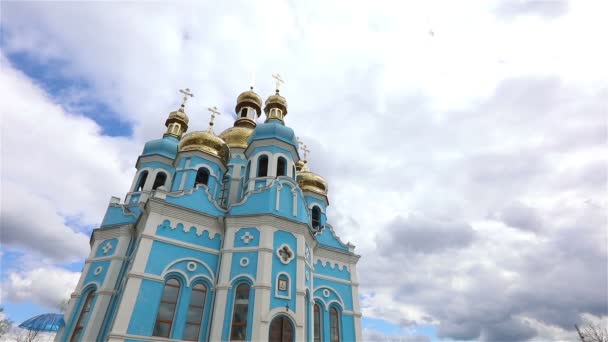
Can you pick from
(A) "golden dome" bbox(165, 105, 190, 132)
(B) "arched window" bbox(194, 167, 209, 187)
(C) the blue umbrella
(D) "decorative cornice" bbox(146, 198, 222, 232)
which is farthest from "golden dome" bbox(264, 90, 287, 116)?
(C) the blue umbrella

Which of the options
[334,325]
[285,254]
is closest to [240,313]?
[285,254]

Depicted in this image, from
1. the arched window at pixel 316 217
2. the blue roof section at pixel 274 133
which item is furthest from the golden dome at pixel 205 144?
the arched window at pixel 316 217

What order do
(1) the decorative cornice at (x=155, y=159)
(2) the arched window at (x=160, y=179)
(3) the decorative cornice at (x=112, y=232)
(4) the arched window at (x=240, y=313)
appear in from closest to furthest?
(4) the arched window at (x=240, y=313), (3) the decorative cornice at (x=112, y=232), (2) the arched window at (x=160, y=179), (1) the decorative cornice at (x=155, y=159)

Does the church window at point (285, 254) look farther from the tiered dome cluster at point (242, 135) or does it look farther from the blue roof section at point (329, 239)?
the tiered dome cluster at point (242, 135)

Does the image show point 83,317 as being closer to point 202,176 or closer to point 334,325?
point 202,176

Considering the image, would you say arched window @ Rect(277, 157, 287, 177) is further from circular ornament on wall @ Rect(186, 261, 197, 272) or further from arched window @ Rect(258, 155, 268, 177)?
circular ornament on wall @ Rect(186, 261, 197, 272)

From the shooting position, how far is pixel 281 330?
12125mm

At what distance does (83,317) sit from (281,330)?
8.05m

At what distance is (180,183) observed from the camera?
55.7ft

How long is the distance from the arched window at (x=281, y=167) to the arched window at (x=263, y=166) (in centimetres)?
61

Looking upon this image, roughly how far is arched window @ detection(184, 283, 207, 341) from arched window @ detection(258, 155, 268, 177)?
6059 millimetres

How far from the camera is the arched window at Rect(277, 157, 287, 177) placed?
17109 millimetres

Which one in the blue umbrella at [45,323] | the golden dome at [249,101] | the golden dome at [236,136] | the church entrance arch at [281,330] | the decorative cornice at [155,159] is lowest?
the church entrance arch at [281,330]

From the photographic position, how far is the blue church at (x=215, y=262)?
474 inches
